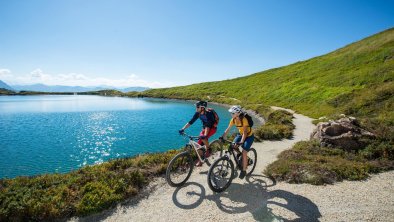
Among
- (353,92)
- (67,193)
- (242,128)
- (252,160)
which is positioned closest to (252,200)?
(242,128)

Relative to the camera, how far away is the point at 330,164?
1287 centimetres

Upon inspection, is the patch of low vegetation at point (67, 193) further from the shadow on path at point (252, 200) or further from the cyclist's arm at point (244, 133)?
the cyclist's arm at point (244, 133)

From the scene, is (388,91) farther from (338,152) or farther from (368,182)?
(368,182)

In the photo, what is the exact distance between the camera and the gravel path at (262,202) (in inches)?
335

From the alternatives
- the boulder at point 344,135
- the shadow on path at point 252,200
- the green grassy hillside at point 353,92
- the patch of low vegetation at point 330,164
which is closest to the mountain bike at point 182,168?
the shadow on path at point 252,200

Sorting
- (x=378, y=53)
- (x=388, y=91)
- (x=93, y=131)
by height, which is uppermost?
(x=378, y=53)

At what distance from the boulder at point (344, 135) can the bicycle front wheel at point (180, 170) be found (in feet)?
36.9

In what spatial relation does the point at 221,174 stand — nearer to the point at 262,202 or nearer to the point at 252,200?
the point at 252,200

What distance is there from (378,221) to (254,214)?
4.23 meters

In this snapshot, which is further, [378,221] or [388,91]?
[388,91]

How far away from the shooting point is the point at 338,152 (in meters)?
15.5

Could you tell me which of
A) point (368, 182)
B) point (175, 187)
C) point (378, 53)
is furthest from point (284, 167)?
point (378, 53)

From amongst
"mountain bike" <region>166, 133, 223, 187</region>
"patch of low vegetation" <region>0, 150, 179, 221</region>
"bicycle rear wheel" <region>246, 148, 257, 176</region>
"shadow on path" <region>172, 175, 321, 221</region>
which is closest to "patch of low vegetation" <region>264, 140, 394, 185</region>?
"bicycle rear wheel" <region>246, 148, 257, 176</region>

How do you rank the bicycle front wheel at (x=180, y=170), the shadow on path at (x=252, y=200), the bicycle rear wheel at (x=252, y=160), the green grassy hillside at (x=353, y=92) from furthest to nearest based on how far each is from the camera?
the green grassy hillside at (x=353, y=92), the bicycle rear wheel at (x=252, y=160), the bicycle front wheel at (x=180, y=170), the shadow on path at (x=252, y=200)
